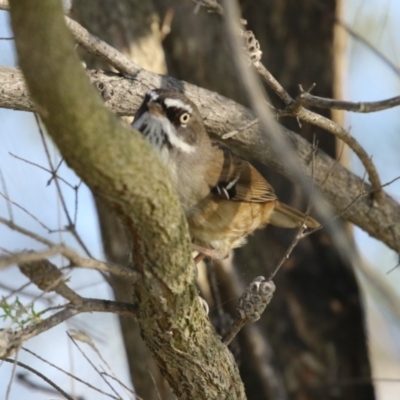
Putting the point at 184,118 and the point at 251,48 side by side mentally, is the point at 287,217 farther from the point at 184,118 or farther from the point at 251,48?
the point at 251,48

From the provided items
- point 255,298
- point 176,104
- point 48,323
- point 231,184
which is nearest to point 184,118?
point 176,104

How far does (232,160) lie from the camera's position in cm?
534

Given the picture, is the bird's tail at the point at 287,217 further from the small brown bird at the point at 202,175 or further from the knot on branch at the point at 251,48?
the knot on branch at the point at 251,48

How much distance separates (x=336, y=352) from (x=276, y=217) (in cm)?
192

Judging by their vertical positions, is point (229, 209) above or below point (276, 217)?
below

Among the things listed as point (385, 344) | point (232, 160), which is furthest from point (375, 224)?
point (385, 344)

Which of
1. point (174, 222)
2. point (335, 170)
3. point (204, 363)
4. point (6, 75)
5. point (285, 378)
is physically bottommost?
point (204, 363)

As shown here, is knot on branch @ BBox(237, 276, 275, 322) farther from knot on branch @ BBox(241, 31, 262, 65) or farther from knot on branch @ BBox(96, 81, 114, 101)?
knot on branch @ BBox(96, 81, 114, 101)

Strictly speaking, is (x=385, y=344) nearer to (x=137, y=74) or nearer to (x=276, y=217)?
(x=276, y=217)

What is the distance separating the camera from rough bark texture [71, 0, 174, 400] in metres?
6.19

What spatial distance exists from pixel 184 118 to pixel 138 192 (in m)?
1.81

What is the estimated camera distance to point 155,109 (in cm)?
437

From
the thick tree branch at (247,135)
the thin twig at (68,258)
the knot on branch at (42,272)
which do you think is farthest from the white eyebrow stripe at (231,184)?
the knot on branch at (42,272)

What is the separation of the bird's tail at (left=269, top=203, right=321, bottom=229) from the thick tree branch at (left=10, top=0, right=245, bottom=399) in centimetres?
224
